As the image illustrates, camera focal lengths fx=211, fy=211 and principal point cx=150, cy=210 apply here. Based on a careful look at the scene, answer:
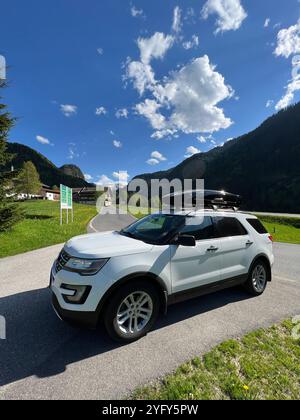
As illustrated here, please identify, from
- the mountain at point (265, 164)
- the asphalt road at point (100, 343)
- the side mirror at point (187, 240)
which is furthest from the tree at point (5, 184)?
the mountain at point (265, 164)

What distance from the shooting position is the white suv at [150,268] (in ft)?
9.25

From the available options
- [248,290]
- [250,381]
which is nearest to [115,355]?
[250,381]

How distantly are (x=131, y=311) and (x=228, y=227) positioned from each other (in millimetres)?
2553

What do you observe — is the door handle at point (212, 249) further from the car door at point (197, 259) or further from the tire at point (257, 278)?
the tire at point (257, 278)

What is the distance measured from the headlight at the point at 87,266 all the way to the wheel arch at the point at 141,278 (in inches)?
12.7

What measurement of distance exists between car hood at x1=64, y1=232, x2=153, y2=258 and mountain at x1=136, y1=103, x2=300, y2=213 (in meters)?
83.9

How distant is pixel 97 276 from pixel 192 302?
2.39m

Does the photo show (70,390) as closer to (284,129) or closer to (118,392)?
(118,392)

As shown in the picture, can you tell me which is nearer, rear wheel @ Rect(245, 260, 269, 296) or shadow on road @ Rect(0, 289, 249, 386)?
shadow on road @ Rect(0, 289, 249, 386)

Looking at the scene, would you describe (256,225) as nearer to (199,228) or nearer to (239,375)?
(199,228)

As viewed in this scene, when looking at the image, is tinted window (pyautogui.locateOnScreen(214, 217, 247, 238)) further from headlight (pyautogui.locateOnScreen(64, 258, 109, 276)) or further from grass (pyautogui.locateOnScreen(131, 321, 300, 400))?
headlight (pyautogui.locateOnScreen(64, 258, 109, 276))

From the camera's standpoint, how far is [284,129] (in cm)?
11925

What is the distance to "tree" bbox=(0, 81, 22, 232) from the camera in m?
10.6

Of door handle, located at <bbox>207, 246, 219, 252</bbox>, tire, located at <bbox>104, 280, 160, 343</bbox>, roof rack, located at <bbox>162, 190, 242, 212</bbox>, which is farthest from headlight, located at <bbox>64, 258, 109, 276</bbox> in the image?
roof rack, located at <bbox>162, 190, 242, 212</bbox>
